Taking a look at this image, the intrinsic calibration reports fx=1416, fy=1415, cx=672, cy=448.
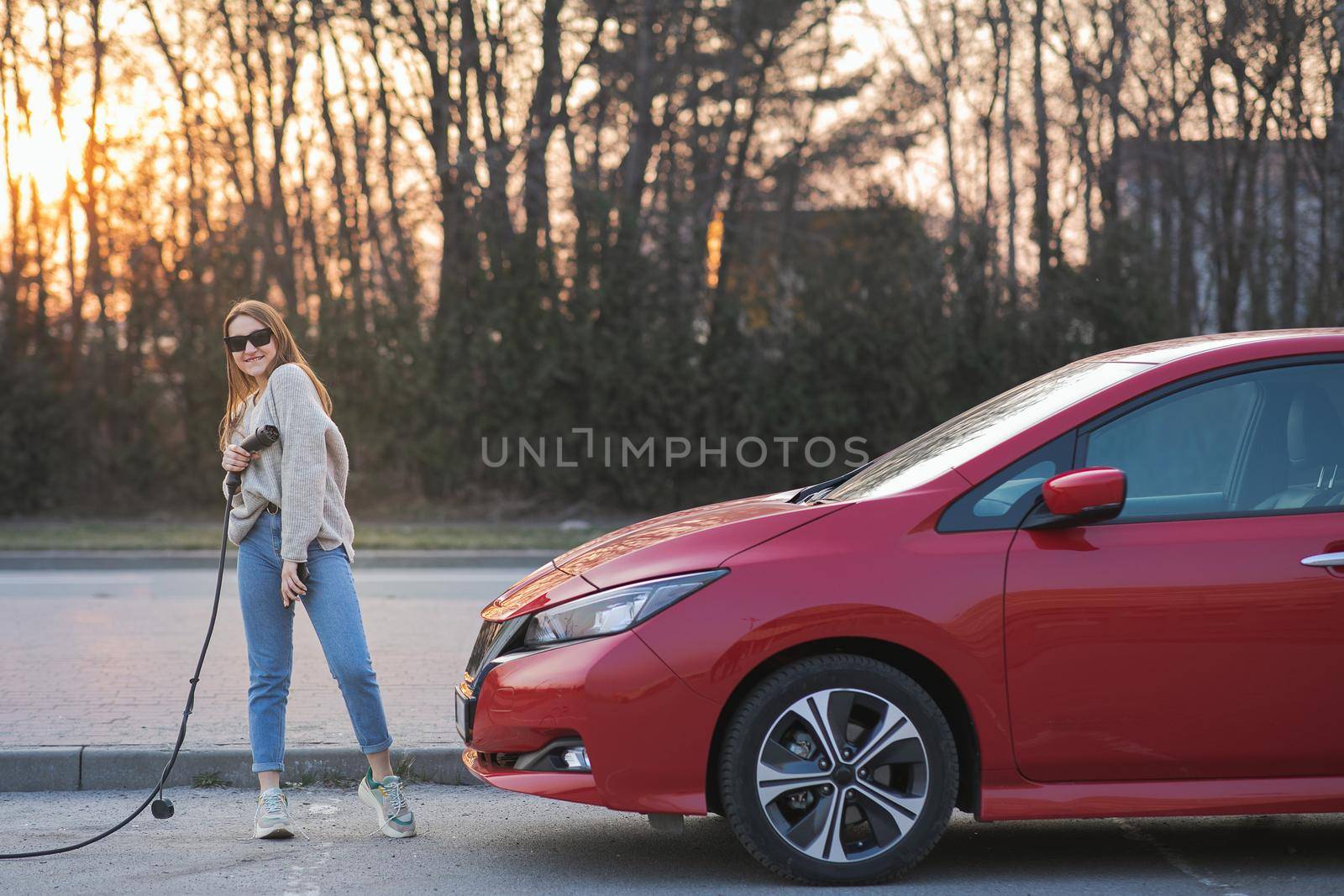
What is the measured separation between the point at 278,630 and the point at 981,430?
7.92 feet

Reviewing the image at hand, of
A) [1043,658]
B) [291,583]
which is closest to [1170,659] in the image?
[1043,658]

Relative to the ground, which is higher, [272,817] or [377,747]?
[377,747]

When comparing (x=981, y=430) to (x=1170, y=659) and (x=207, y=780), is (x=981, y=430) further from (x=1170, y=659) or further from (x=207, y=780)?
(x=207, y=780)

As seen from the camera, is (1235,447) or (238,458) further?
(238,458)

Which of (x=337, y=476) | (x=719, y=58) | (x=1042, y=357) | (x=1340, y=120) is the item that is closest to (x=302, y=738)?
(x=337, y=476)

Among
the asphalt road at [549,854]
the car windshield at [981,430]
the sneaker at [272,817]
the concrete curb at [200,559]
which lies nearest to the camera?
the asphalt road at [549,854]

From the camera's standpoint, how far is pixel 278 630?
472 cm

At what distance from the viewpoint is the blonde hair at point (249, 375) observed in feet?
15.9

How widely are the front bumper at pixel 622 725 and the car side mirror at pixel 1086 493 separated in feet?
3.74

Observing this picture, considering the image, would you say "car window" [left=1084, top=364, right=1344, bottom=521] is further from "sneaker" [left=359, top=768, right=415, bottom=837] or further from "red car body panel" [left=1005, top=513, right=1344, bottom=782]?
"sneaker" [left=359, top=768, right=415, bottom=837]

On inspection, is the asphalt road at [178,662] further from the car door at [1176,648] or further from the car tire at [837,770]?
the car door at [1176,648]

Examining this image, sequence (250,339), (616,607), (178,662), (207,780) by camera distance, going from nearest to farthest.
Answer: (616,607) → (250,339) → (207,780) → (178,662)

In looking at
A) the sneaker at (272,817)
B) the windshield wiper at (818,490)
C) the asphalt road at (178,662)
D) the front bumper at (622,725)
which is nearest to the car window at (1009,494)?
the windshield wiper at (818,490)

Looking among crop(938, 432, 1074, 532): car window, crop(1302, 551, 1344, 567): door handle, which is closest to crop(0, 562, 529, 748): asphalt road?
crop(938, 432, 1074, 532): car window
